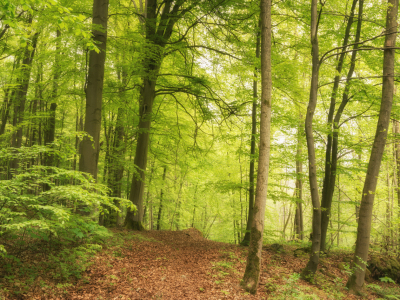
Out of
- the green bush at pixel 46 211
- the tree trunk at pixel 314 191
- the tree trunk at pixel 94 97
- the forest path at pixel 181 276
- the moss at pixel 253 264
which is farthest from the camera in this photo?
the tree trunk at pixel 314 191

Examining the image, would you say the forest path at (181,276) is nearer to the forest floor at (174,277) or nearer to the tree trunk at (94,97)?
the forest floor at (174,277)

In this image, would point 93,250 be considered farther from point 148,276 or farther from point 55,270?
point 148,276

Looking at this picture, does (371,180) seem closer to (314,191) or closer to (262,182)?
(314,191)

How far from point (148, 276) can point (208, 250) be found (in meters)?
4.16

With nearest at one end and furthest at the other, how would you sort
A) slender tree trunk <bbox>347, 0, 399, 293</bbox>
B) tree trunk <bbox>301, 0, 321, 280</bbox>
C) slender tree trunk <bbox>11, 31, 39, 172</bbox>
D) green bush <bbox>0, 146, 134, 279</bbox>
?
green bush <bbox>0, 146, 134, 279</bbox> < slender tree trunk <bbox>347, 0, 399, 293</bbox> < tree trunk <bbox>301, 0, 321, 280</bbox> < slender tree trunk <bbox>11, 31, 39, 172</bbox>

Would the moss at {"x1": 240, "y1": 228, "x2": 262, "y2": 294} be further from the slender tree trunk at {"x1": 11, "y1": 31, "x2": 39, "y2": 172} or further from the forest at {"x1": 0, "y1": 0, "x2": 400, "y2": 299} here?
the slender tree trunk at {"x1": 11, "y1": 31, "x2": 39, "y2": 172}

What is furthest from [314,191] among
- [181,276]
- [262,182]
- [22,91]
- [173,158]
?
[22,91]

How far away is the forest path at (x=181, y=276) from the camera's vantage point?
4703 millimetres

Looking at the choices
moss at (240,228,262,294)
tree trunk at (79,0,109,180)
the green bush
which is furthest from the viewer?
tree trunk at (79,0,109,180)

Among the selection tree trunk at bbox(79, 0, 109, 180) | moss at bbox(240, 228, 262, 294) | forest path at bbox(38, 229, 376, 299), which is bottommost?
forest path at bbox(38, 229, 376, 299)

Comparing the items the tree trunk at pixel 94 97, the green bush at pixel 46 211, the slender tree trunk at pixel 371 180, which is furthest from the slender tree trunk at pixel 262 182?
the tree trunk at pixel 94 97

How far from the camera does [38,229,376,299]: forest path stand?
15.4 ft

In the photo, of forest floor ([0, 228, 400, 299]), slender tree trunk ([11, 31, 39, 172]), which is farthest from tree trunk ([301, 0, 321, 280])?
slender tree trunk ([11, 31, 39, 172])

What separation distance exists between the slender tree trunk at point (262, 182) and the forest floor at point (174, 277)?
45 cm
